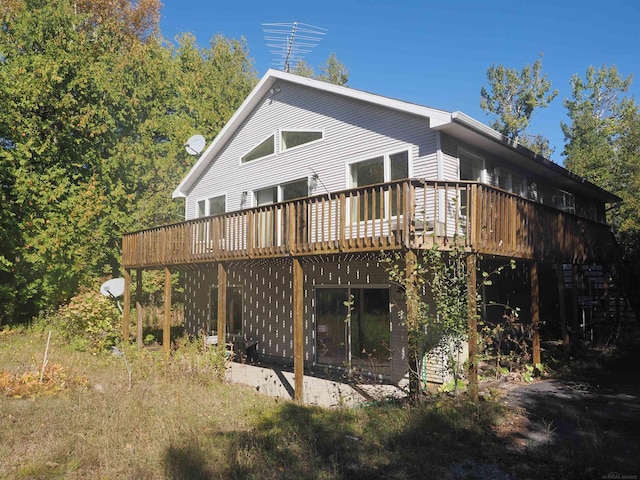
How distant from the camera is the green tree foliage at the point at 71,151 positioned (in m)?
16.1

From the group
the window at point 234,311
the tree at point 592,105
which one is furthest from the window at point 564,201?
the tree at point 592,105

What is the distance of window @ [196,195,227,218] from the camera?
52.5 ft

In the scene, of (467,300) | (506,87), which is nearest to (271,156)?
(467,300)

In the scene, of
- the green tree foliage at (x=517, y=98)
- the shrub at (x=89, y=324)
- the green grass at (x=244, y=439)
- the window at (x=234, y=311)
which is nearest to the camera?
the green grass at (x=244, y=439)

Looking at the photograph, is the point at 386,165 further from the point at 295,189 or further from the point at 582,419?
the point at 582,419

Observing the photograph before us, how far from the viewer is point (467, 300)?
6777mm

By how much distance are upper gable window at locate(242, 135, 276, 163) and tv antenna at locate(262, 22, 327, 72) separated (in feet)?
12.3

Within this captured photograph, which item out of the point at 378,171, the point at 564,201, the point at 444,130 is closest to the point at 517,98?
the point at 564,201

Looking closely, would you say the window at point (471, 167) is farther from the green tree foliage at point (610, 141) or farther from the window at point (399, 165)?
the green tree foliage at point (610, 141)

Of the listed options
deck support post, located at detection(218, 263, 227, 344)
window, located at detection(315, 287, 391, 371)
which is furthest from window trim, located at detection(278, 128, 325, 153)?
deck support post, located at detection(218, 263, 227, 344)

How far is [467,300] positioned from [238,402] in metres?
4.18

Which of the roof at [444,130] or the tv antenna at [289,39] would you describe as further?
the tv antenna at [289,39]

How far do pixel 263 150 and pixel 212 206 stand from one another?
11.2ft

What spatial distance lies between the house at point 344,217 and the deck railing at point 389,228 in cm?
3
